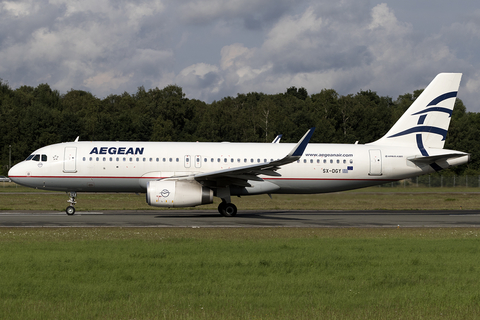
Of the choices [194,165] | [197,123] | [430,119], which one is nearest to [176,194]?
[194,165]

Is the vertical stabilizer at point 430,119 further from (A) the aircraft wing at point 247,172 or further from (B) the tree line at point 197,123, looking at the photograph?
(B) the tree line at point 197,123

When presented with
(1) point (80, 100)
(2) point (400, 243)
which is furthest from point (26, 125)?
(2) point (400, 243)

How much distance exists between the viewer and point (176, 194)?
23.6 meters

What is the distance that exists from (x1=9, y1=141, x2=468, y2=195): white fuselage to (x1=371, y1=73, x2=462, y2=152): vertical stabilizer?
4.87ft

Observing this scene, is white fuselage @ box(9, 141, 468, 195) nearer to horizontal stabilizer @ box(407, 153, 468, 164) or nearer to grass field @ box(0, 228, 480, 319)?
horizontal stabilizer @ box(407, 153, 468, 164)

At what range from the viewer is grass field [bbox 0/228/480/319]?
25.0 feet

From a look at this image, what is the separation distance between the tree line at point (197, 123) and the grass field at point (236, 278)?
69932mm

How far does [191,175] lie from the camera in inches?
993

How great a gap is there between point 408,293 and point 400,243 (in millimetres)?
6580

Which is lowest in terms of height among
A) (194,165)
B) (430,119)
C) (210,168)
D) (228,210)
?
(228,210)

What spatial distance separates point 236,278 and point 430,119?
22805 millimetres

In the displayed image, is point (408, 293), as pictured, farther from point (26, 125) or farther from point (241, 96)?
point (241, 96)

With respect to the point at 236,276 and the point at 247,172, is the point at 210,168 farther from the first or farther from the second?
the point at 236,276

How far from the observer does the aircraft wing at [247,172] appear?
23.1 meters
